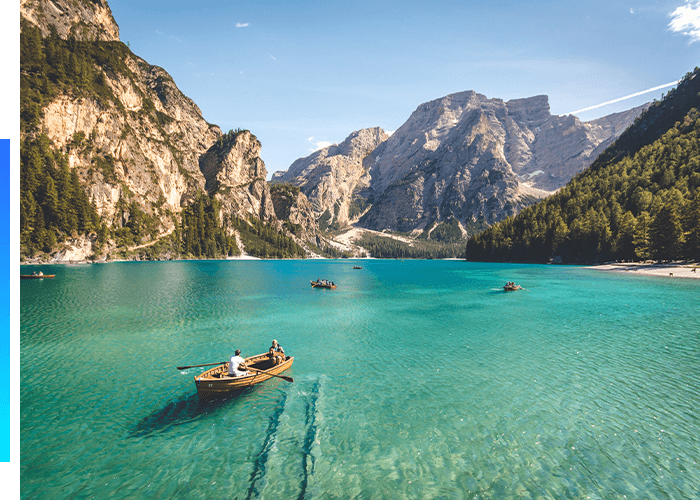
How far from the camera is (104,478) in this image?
16.7m

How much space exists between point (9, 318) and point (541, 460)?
22.9m

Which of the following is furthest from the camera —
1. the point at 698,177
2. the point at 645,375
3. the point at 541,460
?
the point at 698,177

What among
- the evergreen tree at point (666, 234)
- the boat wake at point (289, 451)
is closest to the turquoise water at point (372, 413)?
the boat wake at point (289, 451)

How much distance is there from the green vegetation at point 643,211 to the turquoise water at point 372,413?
10080cm

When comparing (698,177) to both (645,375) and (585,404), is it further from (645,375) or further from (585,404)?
(585,404)

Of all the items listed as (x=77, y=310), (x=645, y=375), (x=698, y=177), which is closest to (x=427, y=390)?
(x=645, y=375)

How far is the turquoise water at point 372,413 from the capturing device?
16547 mm

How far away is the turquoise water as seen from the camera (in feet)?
54.3

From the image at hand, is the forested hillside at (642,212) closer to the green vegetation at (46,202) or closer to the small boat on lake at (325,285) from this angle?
the small boat on lake at (325,285)

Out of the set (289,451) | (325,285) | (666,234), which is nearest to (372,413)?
(289,451)

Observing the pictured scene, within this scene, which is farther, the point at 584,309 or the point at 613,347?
the point at 584,309

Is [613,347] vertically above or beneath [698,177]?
beneath

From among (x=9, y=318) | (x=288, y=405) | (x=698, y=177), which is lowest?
(x=288, y=405)

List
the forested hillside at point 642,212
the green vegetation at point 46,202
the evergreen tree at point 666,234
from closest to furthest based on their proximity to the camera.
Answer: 1. the evergreen tree at point 666,234
2. the forested hillside at point 642,212
3. the green vegetation at point 46,202
